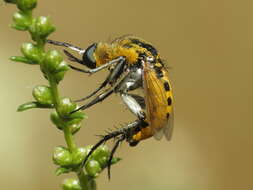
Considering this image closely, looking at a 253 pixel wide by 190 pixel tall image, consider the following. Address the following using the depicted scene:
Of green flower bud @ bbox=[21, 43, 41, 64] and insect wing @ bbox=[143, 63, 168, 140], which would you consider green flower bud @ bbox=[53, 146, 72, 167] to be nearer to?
green flower bud @ bbox=[21, 43, 41, 64]

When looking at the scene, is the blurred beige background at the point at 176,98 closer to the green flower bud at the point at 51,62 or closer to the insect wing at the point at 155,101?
the insect wing at the point at 155,101

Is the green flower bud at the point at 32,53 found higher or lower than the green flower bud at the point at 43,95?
higher

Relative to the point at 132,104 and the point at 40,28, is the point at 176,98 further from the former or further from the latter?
the point at 40,28

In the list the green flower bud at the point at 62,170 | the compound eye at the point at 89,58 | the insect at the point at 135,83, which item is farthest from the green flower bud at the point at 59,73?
the compound eye at the point at 89,58

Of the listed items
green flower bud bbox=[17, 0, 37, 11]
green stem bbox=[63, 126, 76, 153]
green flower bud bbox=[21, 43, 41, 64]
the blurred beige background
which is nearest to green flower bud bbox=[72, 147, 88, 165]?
green stem bbox=[63, 126, 76, 153]

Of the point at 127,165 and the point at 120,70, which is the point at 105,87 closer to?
the point at 120,70
